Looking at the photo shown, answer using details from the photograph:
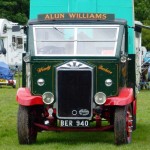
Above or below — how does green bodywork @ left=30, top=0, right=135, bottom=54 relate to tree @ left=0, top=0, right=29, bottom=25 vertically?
above

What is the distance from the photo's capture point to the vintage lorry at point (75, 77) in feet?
40.8

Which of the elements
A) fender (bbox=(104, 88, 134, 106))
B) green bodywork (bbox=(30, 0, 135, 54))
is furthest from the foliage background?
fender (bbox=(104, 88, 134, 106))

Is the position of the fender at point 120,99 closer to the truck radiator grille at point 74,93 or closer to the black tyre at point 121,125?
the black tyre at point 121,125

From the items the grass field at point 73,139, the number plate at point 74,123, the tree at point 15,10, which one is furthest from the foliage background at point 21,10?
the number plate at point 74,123

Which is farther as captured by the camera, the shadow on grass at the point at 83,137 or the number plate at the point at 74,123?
the shadow on grass at the point at 83,137

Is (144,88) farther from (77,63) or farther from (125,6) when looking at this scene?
(77,63)

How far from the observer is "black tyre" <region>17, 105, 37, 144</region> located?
1259cm

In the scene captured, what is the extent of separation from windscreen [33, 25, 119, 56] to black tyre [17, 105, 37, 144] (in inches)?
40.4

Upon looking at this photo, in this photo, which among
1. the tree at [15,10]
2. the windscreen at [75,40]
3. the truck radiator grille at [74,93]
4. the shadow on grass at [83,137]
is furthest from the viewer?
the tree at [15,10]

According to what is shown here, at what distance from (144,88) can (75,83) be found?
19339 millimetres

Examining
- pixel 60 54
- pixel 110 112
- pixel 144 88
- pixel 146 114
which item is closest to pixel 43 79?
pixel 60 54

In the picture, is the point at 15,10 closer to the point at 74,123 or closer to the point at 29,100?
the point at 29,100

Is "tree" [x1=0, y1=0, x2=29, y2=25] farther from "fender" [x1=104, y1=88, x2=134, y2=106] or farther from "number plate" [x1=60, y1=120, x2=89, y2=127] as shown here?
"number plate" [x1=60, y1=120, x2=89, y2=127]

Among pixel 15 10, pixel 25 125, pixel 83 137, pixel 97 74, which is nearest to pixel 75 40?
pixel 97 74
